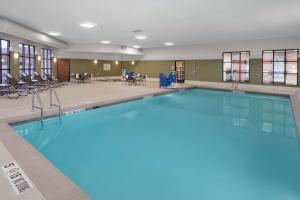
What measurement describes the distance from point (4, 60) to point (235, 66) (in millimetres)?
12045

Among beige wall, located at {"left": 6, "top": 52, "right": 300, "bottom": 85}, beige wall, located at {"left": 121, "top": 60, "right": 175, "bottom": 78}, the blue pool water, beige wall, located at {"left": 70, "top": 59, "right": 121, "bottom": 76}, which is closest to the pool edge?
the blue pool water

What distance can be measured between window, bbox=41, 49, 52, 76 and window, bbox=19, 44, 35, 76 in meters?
1.32

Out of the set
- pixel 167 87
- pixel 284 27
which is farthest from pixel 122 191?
pixel 167 87

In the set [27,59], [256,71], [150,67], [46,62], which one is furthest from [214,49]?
[27,59]

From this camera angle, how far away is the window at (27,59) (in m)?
10.6

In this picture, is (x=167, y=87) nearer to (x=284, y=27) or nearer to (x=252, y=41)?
(x=252, y=41)

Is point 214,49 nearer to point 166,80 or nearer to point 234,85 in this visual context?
point 234,85

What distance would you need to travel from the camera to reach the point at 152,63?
18.1m

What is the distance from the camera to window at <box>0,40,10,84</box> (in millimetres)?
9008

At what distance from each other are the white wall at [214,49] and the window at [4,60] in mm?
9926

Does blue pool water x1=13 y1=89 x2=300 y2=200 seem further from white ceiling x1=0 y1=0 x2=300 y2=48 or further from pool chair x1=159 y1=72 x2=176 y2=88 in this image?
pool chair x1=159 y1=72 x2=176 y2=88

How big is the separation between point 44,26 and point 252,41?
9.94 metres

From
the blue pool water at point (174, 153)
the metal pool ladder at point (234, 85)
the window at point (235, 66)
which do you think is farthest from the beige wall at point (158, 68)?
the blue pool water at point (174, 153)

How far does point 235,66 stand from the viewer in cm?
1431
